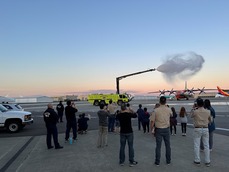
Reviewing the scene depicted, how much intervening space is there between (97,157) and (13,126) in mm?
9178

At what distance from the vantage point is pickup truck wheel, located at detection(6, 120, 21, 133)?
598 inches

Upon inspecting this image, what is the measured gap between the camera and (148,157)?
788 cm

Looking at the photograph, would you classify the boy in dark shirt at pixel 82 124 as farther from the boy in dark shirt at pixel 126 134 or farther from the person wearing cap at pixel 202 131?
the person wearing cap at pixel 202 131

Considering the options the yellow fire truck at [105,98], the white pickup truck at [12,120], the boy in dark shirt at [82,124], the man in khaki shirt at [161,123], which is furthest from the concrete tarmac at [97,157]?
the yellow fire truck at [105,98]

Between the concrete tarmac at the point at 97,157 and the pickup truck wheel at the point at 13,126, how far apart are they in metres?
3.95

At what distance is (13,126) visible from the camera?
15266mm

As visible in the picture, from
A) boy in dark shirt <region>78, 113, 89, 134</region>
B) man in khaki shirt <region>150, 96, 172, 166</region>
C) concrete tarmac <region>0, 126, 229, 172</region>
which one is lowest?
concrete tarmac <region>0, 126, 229, 172</region>

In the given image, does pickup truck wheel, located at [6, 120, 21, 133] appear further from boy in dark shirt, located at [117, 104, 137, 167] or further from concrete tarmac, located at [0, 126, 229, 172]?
boy in dark shirt, located at [117, 104, 137, 167]

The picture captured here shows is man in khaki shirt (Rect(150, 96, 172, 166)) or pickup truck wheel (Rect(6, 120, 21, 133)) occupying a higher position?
man in khaki shirt (Rect(150, 96, 172, 166))

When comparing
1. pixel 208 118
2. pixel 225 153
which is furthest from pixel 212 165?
pixel 225 153

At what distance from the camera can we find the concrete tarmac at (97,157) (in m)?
6.75

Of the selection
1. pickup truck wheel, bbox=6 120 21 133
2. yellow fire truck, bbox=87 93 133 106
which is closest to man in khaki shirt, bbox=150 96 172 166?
pickup truck wheel, bbox=6 120 21 133

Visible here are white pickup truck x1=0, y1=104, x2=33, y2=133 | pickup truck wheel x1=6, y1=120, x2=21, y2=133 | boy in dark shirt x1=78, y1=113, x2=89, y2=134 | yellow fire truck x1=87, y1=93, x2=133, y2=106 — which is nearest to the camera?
boy in dark shirt x1=78, y1=113, x2=89, y2=134

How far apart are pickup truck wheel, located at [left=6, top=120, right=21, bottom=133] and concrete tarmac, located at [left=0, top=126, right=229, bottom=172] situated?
395 cm
